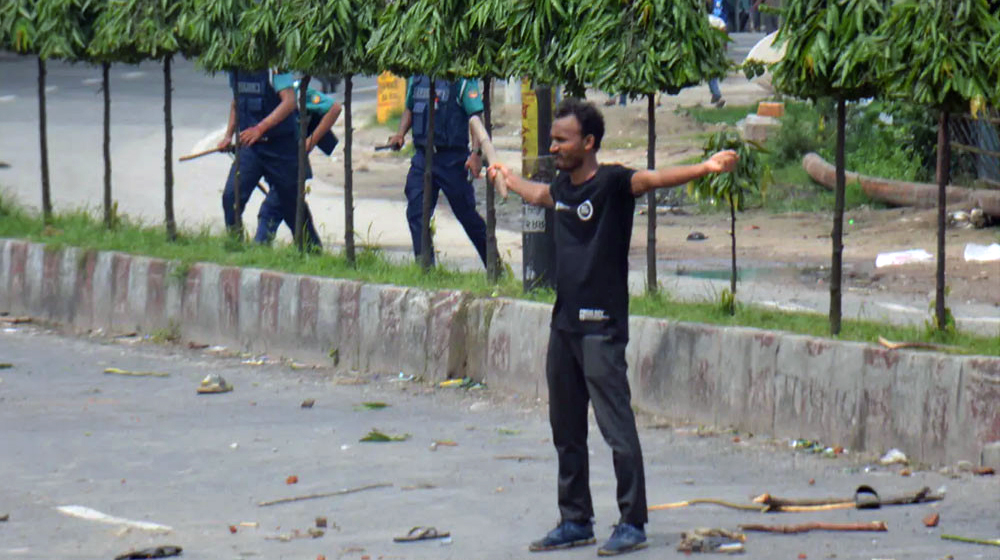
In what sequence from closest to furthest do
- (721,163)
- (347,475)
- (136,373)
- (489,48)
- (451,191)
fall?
(721,163), (347,475), (489,48), (136,373), (451,191)

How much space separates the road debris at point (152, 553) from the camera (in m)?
6.19

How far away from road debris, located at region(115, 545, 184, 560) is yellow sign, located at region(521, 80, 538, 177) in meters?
4.09

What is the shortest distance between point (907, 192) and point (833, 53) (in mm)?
9095

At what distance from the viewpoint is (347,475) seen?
753 cm

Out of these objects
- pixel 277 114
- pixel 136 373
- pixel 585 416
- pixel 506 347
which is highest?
pixel 277 114

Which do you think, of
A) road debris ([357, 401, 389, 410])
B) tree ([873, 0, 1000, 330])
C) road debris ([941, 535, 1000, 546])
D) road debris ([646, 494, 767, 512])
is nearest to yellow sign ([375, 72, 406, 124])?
road debris ([357, 401, 389, 410])

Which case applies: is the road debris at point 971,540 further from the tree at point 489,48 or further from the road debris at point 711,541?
the tree at point 489,48

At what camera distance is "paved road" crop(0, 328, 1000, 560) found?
6.34 meters

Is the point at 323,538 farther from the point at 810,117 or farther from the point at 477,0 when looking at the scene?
the point at 810,117

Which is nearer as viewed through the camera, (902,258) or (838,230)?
(838,230)

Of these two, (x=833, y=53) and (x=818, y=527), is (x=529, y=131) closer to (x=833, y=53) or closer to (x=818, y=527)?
(x=833, y=53)

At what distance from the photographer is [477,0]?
32.1 ft

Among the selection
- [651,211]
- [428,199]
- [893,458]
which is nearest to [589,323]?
[893,458]

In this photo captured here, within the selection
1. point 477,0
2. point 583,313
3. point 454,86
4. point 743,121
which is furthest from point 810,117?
point 583,313
